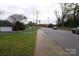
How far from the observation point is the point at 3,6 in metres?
10.9

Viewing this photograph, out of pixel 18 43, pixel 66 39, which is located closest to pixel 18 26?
pixel 18 43

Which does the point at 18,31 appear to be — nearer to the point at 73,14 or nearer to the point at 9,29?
the point at 9,29

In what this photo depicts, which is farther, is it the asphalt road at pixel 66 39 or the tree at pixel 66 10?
the tree at pixel 66 10

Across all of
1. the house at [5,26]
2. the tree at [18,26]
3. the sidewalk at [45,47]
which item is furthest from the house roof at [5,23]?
the sidewalk at [45,47]

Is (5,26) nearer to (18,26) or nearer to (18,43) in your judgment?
(18,26)

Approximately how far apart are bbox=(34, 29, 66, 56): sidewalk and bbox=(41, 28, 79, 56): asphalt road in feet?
0.30

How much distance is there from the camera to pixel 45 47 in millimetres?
10945

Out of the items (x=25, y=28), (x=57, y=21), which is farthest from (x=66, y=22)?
(x=25, y=28)

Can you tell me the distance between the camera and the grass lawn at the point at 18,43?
1080 cm

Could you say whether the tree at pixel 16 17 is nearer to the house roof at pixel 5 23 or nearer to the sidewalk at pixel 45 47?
the house roof at pixel 5 23

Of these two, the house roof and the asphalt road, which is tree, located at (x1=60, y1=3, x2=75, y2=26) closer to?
the asphalt road

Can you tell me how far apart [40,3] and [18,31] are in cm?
73

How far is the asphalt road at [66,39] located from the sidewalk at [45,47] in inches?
3.5

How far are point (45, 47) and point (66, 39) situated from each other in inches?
19.3
